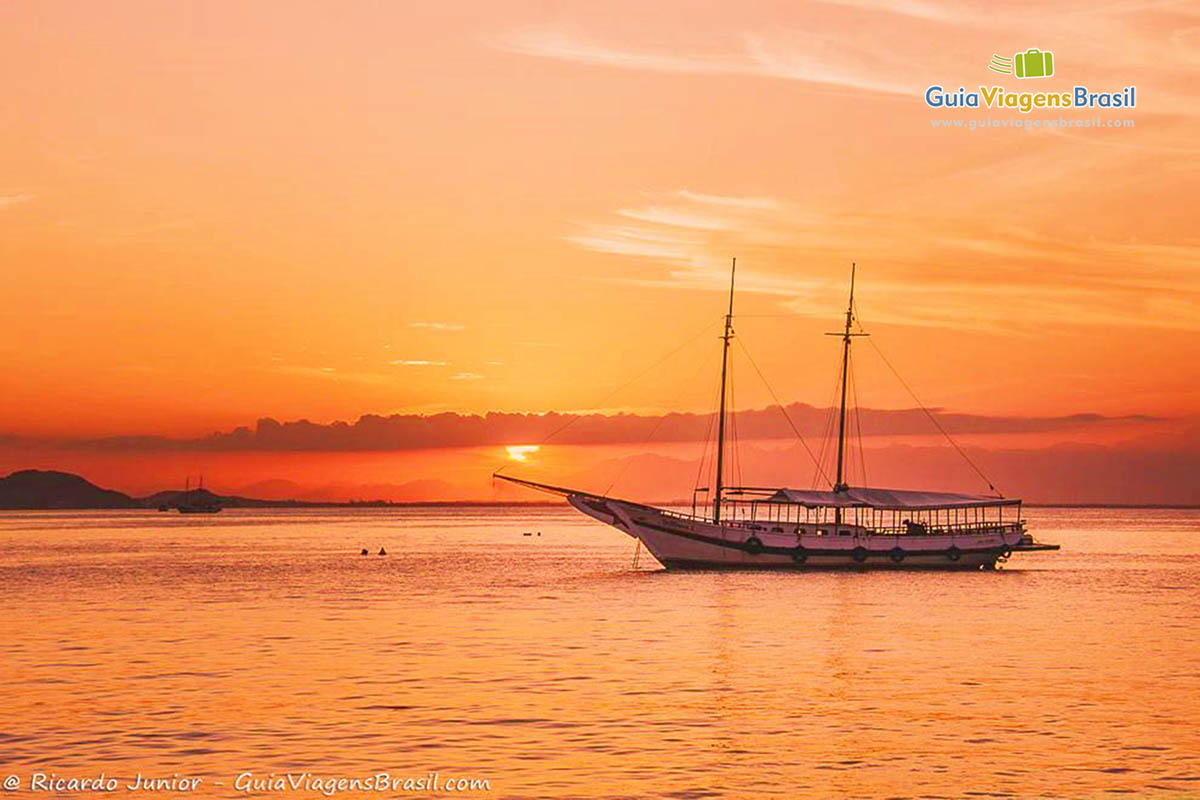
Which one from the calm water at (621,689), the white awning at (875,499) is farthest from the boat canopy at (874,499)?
the calm water at (621,689)

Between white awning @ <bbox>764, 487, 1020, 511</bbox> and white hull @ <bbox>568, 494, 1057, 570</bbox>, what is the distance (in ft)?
7.48

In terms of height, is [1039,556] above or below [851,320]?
below

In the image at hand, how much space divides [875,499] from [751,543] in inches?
503

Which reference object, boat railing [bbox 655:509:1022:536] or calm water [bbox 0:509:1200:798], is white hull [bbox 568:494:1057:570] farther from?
calm water [bbox 0:509:1200:798]

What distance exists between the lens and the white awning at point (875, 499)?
11281cm

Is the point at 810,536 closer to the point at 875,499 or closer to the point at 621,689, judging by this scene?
the point at 875,499

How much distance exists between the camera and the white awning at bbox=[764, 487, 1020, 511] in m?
113

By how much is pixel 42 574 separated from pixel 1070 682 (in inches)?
3576

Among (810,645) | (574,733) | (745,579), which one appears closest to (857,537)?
(745,579)

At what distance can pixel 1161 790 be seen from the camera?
92.3 ft

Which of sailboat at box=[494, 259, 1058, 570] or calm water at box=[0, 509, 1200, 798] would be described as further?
sailboat at box=[494, 259, 1058, 570]

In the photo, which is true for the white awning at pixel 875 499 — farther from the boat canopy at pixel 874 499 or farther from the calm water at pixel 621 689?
the calm water at pixel 621 689

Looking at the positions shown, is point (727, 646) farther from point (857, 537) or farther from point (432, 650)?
point (857, 537)

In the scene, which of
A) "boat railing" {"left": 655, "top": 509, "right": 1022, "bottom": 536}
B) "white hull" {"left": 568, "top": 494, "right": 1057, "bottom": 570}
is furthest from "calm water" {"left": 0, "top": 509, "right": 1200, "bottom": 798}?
"boat railing" {"left": 655, "top": 509, "right": 1022, "bottom": 536}
